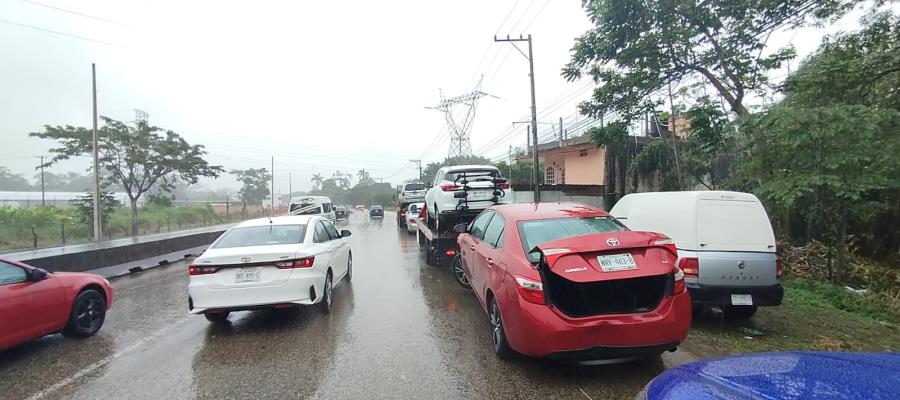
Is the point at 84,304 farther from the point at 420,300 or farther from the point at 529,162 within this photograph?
the point at 529,162

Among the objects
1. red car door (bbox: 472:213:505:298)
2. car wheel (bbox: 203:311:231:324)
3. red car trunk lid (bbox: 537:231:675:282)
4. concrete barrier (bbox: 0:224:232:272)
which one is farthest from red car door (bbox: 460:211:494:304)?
concrete barrier (bbox: 0:224:232:272)

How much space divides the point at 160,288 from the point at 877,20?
46.9 feet

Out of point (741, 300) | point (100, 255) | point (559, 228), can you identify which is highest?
point (559, 228)

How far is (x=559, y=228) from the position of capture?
15.3 ft

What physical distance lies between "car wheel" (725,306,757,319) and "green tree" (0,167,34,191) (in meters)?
82.5

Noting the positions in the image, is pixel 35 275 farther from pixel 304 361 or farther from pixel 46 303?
pixel 304 361

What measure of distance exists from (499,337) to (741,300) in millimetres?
2956

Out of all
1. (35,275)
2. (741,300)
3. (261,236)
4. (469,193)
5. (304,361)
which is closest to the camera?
(304,361)

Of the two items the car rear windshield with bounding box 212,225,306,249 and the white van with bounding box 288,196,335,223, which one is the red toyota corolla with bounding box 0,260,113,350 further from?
the white van with bounding box 288,196,335,223

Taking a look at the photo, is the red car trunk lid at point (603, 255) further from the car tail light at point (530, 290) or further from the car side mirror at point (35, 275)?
the car side mirror at point (35, 275)

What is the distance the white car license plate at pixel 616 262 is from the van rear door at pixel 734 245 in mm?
2049

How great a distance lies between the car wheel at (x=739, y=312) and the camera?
5.51 m

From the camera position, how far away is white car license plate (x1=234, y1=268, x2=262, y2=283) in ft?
17.9

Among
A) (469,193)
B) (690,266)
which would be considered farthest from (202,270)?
(690,266)
